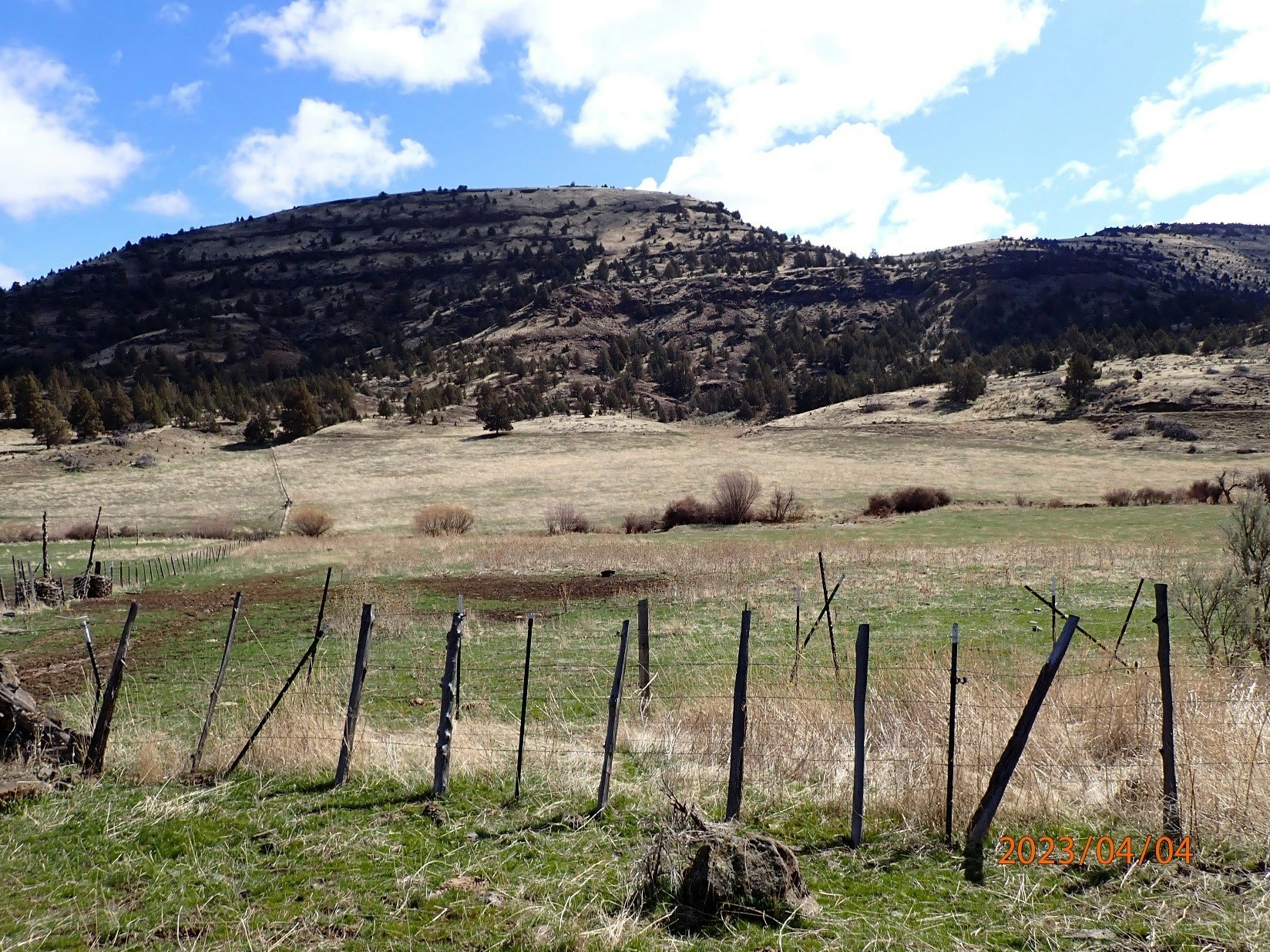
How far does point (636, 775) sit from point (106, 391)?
111 m

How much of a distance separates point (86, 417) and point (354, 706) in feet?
311

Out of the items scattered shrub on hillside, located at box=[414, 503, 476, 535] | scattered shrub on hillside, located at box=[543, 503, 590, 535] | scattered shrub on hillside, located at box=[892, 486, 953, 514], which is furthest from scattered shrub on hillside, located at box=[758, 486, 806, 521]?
scattered shrub on hillside, located at box=[414, 503, 476, 535]

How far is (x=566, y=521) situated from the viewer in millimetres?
49250

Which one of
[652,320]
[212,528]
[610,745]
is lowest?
[212,528]

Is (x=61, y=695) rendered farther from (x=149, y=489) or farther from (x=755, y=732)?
(x=149, y=489)

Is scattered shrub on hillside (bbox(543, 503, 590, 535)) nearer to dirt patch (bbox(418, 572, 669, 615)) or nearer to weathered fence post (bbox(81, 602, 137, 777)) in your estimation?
dirt patch (bbox(418, 572, 669, 615))

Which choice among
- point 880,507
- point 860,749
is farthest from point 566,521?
point 860,749

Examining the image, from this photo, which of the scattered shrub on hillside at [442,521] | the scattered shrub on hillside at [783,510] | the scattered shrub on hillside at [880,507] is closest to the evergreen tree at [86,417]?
the scattered shrub on hillside at [442,521]

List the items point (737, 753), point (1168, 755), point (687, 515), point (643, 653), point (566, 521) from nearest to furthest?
1. point (1168, 755)
2. point (737, 753)
3. point (643, 653)
4. point (566, 521)
5. point (687, 515)

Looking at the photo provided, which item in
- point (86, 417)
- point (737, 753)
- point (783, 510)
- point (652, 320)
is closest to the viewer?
point (737, 753)

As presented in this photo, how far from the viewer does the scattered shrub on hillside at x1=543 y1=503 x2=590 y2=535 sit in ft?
159

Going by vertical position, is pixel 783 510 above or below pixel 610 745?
below

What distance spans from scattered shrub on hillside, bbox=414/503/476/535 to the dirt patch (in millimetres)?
17763

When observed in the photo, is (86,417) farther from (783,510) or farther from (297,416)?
(783,510)
